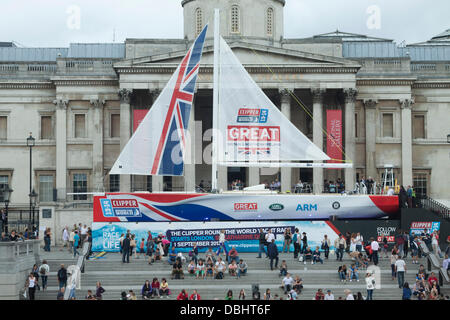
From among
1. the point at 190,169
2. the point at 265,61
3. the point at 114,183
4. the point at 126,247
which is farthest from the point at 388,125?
the point at 126,247

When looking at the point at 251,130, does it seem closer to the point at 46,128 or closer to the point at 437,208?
the point at 437,208

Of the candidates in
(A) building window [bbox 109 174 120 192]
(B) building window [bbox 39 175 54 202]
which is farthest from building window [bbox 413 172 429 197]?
(B) building window [bbox 39 175 54 202]

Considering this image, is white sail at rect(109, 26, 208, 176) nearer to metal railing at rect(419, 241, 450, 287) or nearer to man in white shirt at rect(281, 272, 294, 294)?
man in white shirt at rect(281, 272, 294, 294)

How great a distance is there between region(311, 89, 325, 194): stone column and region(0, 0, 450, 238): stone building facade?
7cm

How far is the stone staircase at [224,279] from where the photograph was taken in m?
33.3

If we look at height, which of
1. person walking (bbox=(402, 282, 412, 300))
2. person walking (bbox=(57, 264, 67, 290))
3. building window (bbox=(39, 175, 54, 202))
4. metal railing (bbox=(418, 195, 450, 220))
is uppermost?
building window (bbox=(39, 175, 54, 202))

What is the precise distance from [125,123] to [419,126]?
76.4 ft

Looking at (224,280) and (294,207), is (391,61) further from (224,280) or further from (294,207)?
(224,280)

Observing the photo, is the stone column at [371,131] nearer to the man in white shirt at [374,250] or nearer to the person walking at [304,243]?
the person walking at [304,243]

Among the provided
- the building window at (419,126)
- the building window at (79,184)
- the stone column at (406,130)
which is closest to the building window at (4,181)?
the building window at (79,184)

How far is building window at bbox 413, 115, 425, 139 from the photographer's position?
64500 millimetres

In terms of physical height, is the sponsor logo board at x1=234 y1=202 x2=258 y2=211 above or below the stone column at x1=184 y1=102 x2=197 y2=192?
below

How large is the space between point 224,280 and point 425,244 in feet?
33.3

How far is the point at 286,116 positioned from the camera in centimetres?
5653
